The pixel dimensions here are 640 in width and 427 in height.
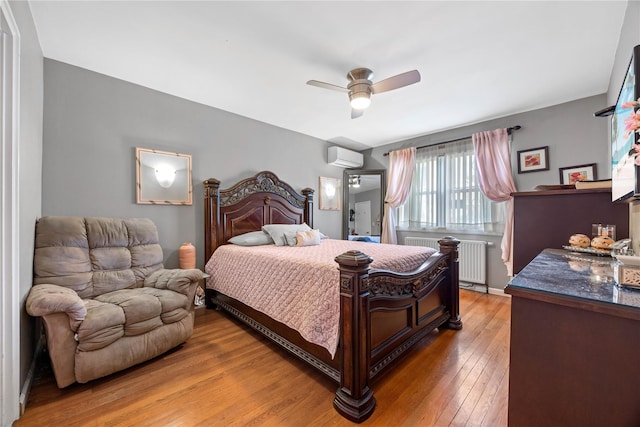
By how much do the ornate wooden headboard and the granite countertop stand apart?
3072 mm

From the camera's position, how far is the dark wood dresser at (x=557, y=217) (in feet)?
6.11

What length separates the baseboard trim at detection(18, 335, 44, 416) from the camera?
150cm

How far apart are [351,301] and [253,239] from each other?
6.58 ft

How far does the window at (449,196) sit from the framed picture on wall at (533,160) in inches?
21.8

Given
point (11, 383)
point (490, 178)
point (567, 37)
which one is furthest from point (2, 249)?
point (490, 178)

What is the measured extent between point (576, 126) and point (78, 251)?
17.8 ft

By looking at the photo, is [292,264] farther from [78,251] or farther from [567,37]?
[567,37]

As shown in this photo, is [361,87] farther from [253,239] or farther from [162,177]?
[162,177]

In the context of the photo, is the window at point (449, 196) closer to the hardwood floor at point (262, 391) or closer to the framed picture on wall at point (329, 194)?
the framed picture on wall at point (329, 194)

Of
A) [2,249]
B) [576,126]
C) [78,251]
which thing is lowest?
[78,251]

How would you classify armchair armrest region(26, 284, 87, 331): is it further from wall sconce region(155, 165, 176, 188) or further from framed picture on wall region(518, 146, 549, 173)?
framed picture on wall region(518, 146, 549, 173)

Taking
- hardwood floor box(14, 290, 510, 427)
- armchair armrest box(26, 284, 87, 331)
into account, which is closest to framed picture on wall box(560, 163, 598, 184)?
hardwood floor box(14, 290, 510, 427)

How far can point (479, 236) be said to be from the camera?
395 centimetres

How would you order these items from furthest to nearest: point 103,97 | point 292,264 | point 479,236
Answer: point 479,236, point 103,97, point 292,264
